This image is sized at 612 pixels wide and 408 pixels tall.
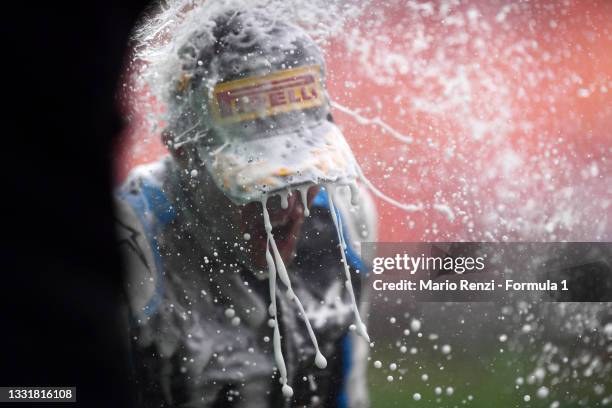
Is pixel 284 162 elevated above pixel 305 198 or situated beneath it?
elevated above

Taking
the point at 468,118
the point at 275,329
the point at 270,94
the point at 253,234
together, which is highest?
the point at 270,94

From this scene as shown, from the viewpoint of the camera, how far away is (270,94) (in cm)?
157

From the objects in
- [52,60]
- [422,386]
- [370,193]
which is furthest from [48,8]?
[422,386]

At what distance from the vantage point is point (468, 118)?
1598mm

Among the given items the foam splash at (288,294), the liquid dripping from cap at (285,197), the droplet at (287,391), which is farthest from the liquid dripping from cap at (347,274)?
the droplet at (287,391)

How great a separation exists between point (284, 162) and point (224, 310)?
1.58 feet

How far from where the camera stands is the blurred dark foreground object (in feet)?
5.37

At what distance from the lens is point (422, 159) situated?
5.23ft

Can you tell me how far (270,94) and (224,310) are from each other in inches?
26.2

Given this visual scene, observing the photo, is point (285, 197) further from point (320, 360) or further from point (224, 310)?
point (320, 360)

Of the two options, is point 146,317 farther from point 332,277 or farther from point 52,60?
point 52,60

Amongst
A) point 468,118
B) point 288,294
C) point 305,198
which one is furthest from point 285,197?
point 468,118

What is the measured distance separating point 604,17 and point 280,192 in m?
1.15

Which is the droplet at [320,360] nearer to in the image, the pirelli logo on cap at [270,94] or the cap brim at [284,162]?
the cap brim at [284,162]
